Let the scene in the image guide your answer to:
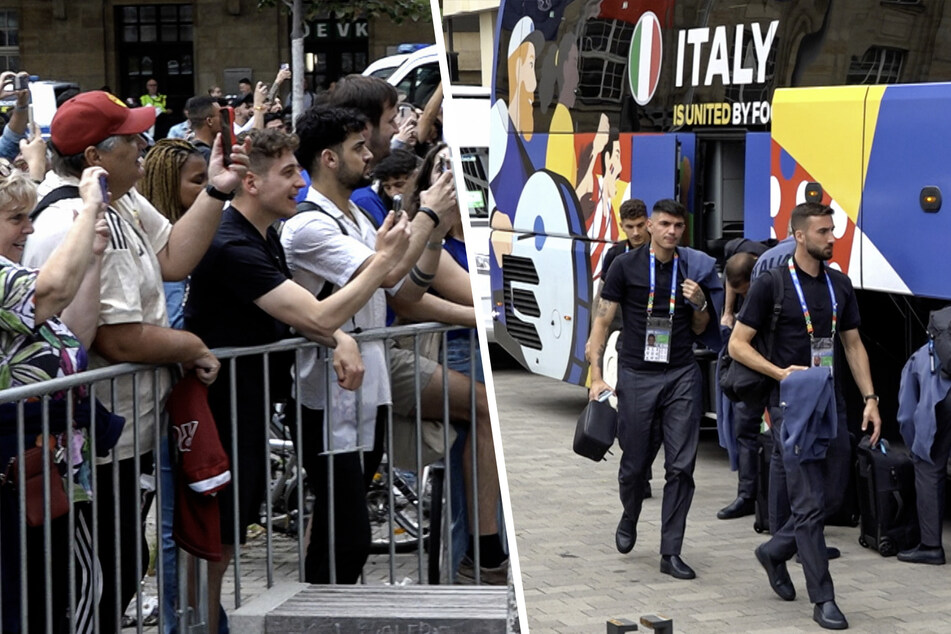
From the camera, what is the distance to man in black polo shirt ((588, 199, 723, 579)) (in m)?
8.64

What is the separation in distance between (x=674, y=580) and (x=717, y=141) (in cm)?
364

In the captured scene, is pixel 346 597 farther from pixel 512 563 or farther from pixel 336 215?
pixel 512 563

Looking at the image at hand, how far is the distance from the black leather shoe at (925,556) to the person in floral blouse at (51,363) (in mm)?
5185

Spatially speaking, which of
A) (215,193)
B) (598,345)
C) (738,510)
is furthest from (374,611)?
(738,510)

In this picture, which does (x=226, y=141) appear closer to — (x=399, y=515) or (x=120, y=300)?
(x=120, y=300)

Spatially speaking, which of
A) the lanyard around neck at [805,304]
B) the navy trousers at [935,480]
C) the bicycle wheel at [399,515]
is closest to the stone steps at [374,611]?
the bicycle wheel at [399,515]

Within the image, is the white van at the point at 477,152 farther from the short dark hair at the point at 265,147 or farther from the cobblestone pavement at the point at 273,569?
the short dark hair at the point at 265,147

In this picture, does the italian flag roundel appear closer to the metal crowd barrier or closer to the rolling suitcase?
the rolling suitcase

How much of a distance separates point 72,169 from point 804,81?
236 inches

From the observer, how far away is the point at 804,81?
392 inches

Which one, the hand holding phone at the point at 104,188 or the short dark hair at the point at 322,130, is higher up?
the short dark hair at the point at 322,130

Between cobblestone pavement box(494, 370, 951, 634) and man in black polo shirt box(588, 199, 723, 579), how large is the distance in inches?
12.5

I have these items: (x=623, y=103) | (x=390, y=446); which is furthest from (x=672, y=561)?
(x=623, y=103)

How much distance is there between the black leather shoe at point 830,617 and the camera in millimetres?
7410
